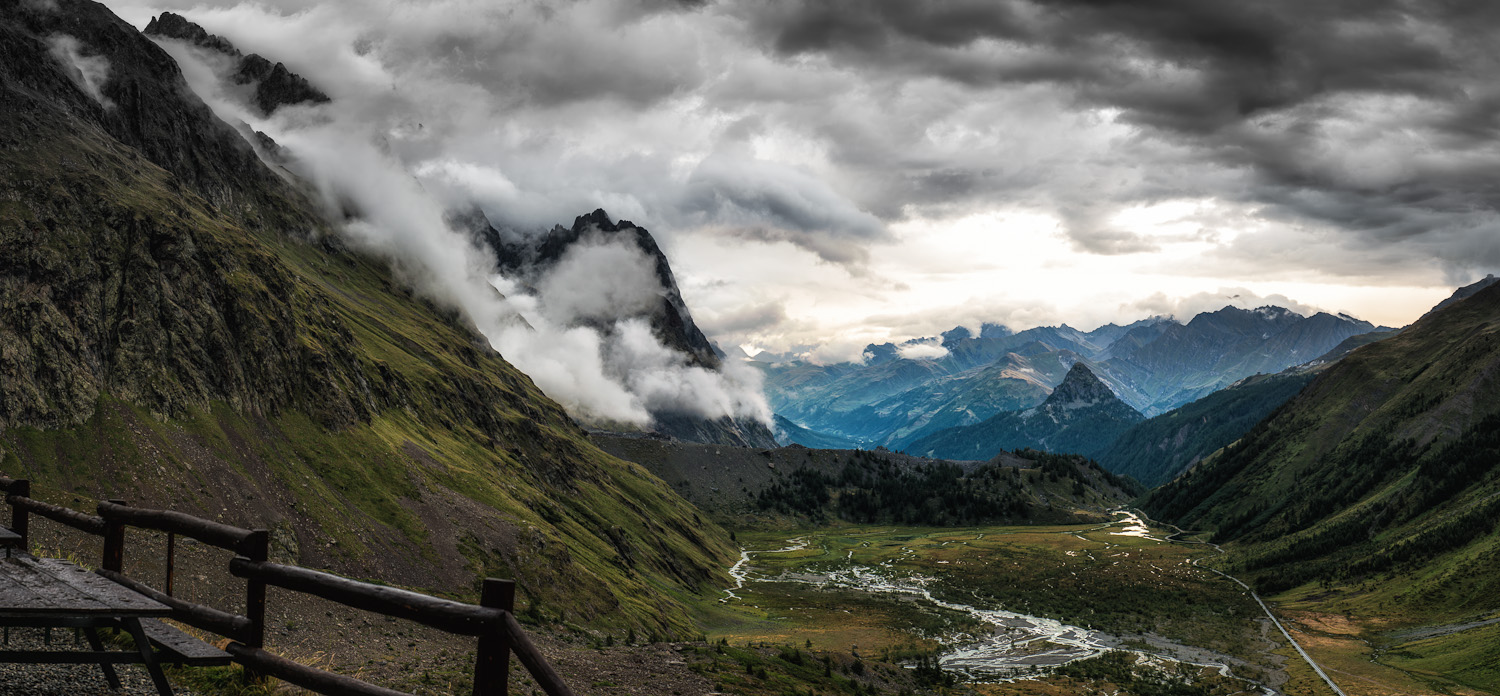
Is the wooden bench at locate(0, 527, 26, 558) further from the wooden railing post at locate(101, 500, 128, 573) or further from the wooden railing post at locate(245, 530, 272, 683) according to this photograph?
the wooden railing post at locate(245, 530, 272, 683)

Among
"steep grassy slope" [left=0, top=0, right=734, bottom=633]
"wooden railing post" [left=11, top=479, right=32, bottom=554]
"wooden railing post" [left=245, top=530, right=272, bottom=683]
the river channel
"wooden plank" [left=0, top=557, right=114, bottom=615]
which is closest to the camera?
"wooden plank" [left=0, top=557, right=114, bottom=615]

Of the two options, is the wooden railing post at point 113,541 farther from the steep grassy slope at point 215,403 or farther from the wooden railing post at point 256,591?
the steep grassy slope at point 215,403

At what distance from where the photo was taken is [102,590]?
13.2 m

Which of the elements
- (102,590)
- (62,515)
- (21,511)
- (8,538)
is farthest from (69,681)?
(21,511)

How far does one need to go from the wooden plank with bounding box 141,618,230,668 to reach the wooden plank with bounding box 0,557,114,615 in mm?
1234

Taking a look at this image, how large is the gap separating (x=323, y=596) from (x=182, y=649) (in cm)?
357

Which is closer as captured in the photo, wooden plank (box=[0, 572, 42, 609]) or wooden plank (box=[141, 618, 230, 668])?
wooden plank (box=[0, 572, 42, 609])

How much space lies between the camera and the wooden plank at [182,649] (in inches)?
496

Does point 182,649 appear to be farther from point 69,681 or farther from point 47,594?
point 69,681

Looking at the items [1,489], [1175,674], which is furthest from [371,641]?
[1175,674]

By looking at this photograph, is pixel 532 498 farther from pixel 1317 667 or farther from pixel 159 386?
pixel 1317 667

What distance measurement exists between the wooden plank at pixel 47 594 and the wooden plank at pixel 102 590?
0.12m

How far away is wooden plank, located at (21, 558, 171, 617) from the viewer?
37.8 feet

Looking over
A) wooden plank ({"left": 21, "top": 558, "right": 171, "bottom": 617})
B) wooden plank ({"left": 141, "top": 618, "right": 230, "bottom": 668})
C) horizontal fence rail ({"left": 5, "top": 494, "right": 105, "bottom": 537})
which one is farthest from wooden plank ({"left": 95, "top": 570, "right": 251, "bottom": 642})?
horizontal fence rail ({"left": 5, "top": 494, "right": 105, "bottom": 537})
